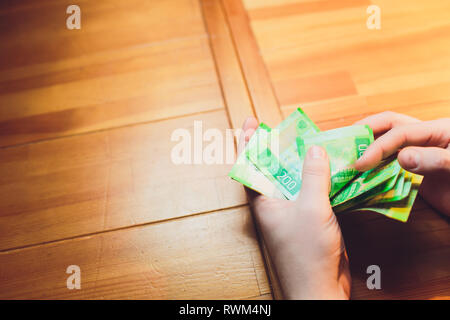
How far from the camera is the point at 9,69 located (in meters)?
0.97

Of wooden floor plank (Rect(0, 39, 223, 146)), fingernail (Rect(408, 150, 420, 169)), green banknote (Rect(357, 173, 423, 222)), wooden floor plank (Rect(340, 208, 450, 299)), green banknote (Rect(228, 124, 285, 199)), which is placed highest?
wooden floor plank (Rect(0, 39, 223, 146))

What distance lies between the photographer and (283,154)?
0.67 metres

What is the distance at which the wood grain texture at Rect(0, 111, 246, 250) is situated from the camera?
2.36 ft

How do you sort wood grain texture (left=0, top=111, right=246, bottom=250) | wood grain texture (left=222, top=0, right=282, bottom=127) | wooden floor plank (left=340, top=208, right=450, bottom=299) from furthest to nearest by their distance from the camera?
wood grain texture (left=222, top=0, right=282, bottom=127) → wood grain texture (left=0, top=111, right=246, bottom=250) → wooden floor plank (left=340, top=208, right=450, bottom=299)

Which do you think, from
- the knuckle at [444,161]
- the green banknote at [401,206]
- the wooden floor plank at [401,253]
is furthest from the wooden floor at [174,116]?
the knuckle at [444,161]

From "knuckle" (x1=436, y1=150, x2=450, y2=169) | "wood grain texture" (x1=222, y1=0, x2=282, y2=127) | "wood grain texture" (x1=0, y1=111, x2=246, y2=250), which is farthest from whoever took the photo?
"wood grain texture" (x1=222, y1=0, x2=282, y2=127)

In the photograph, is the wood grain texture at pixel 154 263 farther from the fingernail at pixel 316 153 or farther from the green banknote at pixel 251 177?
the fingernail at pixel 316 153

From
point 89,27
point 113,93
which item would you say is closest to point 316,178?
point 113,93

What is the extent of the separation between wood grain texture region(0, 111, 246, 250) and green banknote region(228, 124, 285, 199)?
11cm

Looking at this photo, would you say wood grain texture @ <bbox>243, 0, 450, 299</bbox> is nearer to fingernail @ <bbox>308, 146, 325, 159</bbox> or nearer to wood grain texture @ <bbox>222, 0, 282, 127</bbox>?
wood grain texture @ <bbox>222, 0, 282, 127</bbox>

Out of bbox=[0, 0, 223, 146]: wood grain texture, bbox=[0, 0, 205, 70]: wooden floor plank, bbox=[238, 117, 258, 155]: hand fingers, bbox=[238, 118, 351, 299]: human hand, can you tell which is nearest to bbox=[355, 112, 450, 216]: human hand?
bbox=[238, 118, 351, 299]: human hand

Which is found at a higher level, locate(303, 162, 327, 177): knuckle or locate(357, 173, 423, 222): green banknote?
locate(303, 162, 327, 177): knuckle
